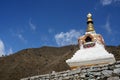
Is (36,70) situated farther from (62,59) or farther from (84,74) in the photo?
(84,74)

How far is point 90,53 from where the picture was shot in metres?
17.1

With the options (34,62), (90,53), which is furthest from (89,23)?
(34,62)

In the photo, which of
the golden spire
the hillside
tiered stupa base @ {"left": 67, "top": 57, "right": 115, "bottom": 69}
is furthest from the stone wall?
the hillside

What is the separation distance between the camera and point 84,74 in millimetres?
9742

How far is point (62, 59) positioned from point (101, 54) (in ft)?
86.9

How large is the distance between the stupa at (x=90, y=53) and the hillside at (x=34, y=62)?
58.3ft

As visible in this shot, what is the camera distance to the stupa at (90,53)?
53.0 feet

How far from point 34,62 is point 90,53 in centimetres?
2914

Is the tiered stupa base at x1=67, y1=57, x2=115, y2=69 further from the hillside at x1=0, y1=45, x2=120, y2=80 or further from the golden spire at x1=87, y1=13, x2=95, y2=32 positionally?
the hillside at x1=0, y1=45, x2=120, y2=80

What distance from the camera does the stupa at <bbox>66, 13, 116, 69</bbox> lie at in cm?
1614

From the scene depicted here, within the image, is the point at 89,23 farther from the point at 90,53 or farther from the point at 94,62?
the point at 94,62

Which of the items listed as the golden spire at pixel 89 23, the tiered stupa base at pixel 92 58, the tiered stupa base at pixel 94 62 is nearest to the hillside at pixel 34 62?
the golden spire at pixel 89 23

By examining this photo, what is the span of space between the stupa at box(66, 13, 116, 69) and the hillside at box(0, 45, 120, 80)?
1776 centimetres

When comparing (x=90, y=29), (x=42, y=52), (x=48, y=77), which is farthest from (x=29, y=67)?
(x=48, y=77)
